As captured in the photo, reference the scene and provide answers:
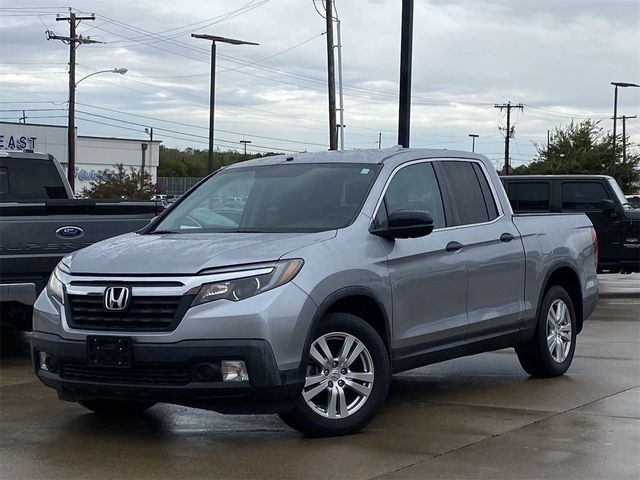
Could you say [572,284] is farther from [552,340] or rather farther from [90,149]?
[90,149]

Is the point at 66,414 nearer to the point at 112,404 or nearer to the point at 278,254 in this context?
the point at 112,404

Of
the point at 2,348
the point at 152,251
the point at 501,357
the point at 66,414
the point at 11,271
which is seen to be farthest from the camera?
the point at 2,348

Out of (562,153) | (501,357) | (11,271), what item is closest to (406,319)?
(501,357)

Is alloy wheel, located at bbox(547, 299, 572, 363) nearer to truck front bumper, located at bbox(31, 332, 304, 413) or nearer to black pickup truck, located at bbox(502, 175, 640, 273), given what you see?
truck front bumper, located at bbox(31, 332, 304, 413)

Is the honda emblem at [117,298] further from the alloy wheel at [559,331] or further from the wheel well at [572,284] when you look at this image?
the wheel well at [572,284]

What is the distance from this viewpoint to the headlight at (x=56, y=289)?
6709mm

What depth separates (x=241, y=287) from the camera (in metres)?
6.21

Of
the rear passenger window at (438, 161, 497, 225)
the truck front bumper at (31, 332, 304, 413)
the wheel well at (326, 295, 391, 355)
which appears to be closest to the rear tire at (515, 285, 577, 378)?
the rear passenger window at (438, 161, 497, 225)

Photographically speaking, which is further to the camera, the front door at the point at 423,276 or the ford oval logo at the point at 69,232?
the ford oval logo at the point at 69,232

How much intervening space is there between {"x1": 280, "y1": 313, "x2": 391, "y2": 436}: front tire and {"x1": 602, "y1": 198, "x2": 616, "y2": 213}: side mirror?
1198 cm

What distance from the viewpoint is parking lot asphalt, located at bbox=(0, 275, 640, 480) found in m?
5.98

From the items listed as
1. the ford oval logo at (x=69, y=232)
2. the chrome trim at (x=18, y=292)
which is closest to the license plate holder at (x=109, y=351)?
the chrome trim at (x=18, y=292)

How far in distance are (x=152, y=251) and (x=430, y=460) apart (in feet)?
6.99

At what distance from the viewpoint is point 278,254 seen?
638 centimetres
